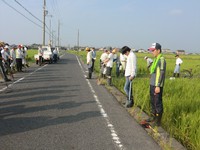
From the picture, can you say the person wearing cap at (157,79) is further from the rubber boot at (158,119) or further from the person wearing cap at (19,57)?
the person wearing cap at (19,57)

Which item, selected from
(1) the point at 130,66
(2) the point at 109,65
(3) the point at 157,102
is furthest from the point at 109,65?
(3) the point at 157,102

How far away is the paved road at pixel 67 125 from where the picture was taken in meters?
5.26

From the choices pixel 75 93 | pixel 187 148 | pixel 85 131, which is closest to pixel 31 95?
pixel 75 93

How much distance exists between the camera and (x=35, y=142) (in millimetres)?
5266

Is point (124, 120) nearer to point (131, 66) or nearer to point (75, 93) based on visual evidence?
point (131, 66)

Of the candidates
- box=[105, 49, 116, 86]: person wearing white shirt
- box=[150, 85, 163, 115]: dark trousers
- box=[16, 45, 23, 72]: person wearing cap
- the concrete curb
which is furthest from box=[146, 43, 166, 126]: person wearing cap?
box=[16, 45, 23, 72]: person wearing cap

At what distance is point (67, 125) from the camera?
6496 millimetres

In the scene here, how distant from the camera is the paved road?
5.26 metres

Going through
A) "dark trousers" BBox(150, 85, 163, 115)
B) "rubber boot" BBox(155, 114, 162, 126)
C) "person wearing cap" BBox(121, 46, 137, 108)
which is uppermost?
"person wearing cap" BBox(121, 46, 137, 108)

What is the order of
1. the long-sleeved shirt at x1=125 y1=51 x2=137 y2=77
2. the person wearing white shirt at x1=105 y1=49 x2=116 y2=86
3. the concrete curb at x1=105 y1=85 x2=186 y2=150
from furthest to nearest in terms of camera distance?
the person wearing white shirt at x1=105 y1=49 x2=116 y2=86 → the long-sleeved shirt at x1=125 y1=51 x2=137 y2=77 → the concrete curb at x1=105 y1=85 x2=186 y2=150

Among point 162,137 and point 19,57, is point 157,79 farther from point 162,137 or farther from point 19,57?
point 19,57

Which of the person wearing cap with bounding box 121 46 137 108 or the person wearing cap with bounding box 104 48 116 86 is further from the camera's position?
the person wearing cap with bounding box 104 48 116 86

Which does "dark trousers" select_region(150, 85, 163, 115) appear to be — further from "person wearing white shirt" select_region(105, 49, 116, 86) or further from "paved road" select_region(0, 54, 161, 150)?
"person wearing white shirt" select_region(105, 49, 116, 86)

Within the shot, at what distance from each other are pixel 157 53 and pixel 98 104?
3284 millimetres
